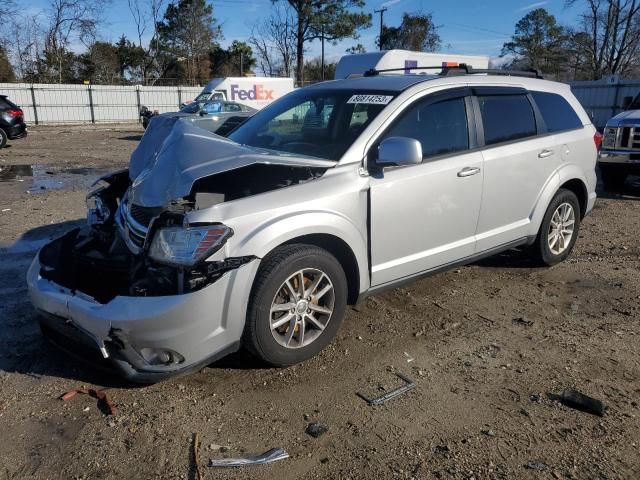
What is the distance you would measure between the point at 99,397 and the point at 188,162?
1.52m

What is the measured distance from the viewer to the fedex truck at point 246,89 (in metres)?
25.4

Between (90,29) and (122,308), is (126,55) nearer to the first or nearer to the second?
(90,29)

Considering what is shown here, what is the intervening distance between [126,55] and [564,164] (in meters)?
53.5

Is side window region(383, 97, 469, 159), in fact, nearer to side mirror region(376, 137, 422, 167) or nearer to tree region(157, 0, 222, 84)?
side mirror region(376, 137, 422, 167)

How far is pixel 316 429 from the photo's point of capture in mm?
2848

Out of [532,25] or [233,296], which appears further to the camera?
[532,25]

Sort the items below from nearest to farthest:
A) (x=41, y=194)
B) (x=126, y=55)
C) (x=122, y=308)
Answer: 1. (x=122, y=308)
2. (x=41, y=194)
3. (x=126, y=55)

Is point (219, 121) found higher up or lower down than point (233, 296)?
higher up

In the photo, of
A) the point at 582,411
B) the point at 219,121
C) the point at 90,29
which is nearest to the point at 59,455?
the point at 582,411

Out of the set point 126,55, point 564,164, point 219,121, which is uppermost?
point 126,55

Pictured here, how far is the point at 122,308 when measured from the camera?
2.87m

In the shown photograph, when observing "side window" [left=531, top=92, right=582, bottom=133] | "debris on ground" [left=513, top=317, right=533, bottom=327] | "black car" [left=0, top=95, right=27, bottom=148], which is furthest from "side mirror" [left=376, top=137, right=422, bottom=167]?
"black car" [left=0, top=95, right=27, bottom=148]

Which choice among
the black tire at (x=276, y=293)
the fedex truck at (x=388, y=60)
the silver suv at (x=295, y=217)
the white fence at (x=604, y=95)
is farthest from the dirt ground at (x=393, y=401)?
the white fence at (x=604, y=95)

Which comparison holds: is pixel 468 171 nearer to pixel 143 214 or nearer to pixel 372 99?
pixel 372 99
